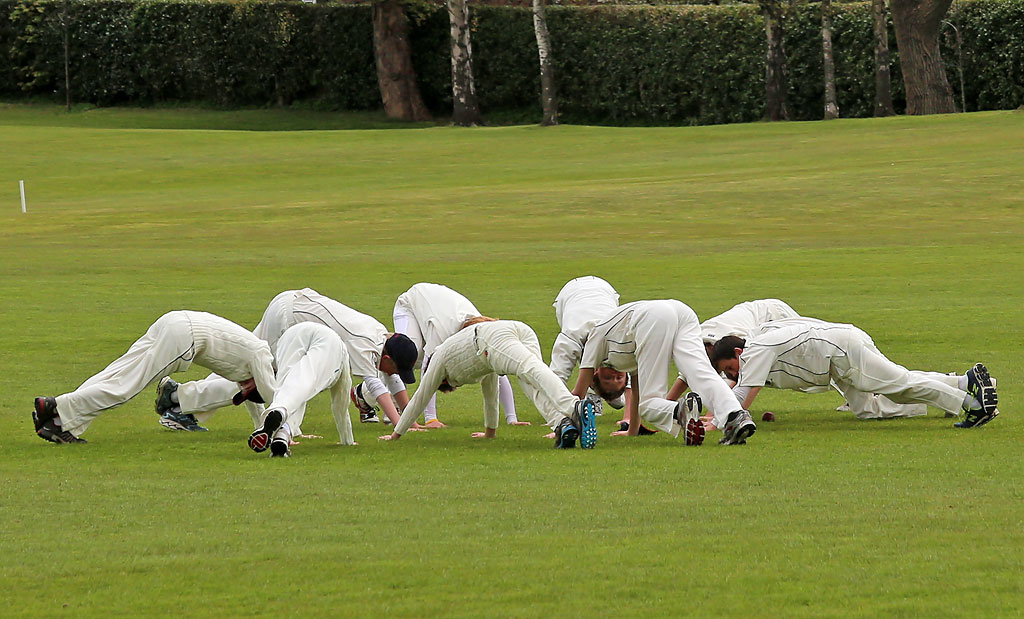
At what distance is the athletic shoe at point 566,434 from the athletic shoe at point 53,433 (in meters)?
3.56

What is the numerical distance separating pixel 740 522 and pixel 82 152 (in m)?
38.8

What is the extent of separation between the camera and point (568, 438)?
1016 cm

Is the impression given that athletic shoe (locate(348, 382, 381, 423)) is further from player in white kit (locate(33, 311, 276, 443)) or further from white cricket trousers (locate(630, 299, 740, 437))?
white cricket trousers (locate(630, 299, 740, 437))

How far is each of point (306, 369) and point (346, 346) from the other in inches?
63.7

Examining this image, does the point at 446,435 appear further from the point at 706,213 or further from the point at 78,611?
the point at 706,213

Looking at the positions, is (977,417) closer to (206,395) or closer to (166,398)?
(206,395)

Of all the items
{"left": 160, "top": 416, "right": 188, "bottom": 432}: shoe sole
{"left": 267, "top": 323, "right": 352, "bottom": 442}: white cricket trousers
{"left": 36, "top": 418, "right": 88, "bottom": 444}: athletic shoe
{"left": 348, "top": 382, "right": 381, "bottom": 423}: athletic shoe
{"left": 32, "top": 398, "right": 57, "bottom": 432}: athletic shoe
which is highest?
{"left": 267, "top": 323, "right": 352, "bottom": 442}: white cricket trousers

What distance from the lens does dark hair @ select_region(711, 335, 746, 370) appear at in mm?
11648

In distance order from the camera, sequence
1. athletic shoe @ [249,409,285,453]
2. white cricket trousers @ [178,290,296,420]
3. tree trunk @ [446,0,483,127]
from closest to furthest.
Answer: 1. athletic shoe @ [249,409,285,453]
2. white cricket trousers @ [178,290,296,420]
3. tree trunk @ [446,0,483,127]

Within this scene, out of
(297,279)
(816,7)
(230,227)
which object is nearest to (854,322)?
(297,279)

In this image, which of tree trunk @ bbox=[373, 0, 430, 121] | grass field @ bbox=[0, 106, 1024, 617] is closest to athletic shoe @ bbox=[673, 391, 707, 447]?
grass field @ bbox=[0, 106, 1024, 617]

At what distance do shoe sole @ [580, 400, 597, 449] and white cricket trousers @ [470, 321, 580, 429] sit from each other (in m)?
0.12

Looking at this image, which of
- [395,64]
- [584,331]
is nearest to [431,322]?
[584,331]

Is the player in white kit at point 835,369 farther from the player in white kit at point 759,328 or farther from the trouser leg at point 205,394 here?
the trouser leg at point 205,394
